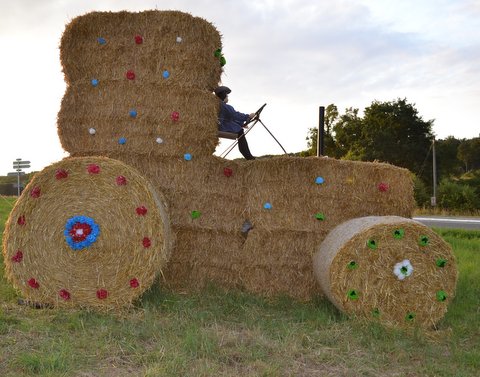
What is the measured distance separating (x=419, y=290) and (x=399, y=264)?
0.35 metres

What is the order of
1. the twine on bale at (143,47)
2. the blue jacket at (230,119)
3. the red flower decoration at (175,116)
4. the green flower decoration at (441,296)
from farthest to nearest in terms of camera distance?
the blue jacket at (230,119) < the twine on bale at (143,47) < the red flower decoration at (175,116) < the green flower decoration at (441,296)

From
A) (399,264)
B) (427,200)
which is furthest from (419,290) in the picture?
(427,200)

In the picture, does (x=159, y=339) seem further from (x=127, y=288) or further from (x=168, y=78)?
(x=168, y=78)

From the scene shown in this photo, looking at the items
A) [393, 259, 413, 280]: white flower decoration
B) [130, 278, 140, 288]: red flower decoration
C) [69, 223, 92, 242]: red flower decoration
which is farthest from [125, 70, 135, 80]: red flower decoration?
[393, 259, 413, 280]: white flower decoration

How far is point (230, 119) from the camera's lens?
7684mm

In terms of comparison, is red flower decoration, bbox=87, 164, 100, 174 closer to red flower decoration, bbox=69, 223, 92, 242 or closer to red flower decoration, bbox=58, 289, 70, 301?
red flower decoration, bbox=69, 223, 92, 242

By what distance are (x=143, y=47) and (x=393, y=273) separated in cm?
413

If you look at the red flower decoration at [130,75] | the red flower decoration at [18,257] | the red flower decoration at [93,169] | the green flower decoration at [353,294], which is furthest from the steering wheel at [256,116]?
the red flower decoration at [18,257]

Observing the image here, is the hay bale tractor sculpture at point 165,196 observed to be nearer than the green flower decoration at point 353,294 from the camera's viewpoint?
No

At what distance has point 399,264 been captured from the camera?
583cm

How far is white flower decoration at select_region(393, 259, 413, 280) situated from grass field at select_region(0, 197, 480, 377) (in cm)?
56

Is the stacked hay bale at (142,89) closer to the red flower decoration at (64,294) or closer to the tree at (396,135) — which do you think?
the red flower decoration at (64,294)

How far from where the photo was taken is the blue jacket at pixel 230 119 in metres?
7.60

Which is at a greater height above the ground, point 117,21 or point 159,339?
point 117,21
